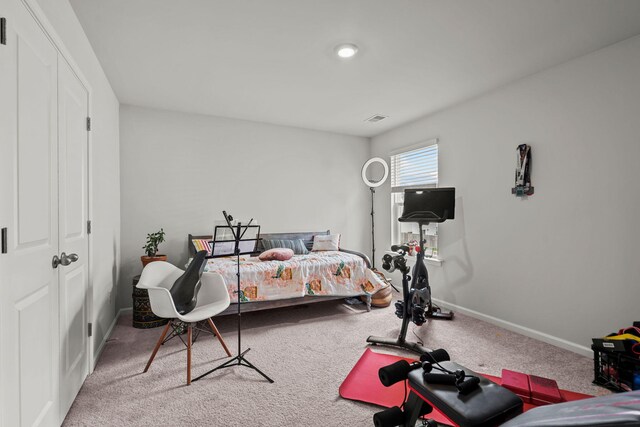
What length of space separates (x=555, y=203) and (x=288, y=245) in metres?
3.17

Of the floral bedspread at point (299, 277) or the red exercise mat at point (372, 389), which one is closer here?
the red exercise mat at point (372, 389)

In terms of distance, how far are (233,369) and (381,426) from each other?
5.01ft

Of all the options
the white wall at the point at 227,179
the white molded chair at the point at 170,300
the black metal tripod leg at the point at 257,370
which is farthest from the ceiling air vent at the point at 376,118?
the black metal tripod leg at the point at 257,370

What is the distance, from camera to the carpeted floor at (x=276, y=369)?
192cm

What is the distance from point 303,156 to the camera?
16.7ft

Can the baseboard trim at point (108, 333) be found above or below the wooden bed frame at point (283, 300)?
below

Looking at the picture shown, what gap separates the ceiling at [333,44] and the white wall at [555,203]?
0.29m

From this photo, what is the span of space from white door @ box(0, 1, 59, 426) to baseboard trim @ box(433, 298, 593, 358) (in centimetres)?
376

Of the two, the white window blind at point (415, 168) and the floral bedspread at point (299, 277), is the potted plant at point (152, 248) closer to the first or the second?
the floral bedspread at point (299, 277)

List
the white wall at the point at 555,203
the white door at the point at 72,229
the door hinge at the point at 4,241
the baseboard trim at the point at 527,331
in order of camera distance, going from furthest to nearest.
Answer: the baseboard trim at the point at 527,331, the white wall at the point at 555,203, the white door at the point at 72,229, the door hinge at the point at 4,241

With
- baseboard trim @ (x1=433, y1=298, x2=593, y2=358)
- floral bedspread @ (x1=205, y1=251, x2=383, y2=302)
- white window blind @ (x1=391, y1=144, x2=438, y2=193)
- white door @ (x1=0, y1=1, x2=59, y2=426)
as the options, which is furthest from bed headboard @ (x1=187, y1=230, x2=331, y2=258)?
white door @ (x1=0, y1=1, x2=59, y2=426)

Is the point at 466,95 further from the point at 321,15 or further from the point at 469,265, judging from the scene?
the point at 321,15

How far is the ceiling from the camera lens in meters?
2.14

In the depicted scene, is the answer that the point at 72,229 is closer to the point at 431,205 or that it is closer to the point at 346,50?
the point at 346,50
